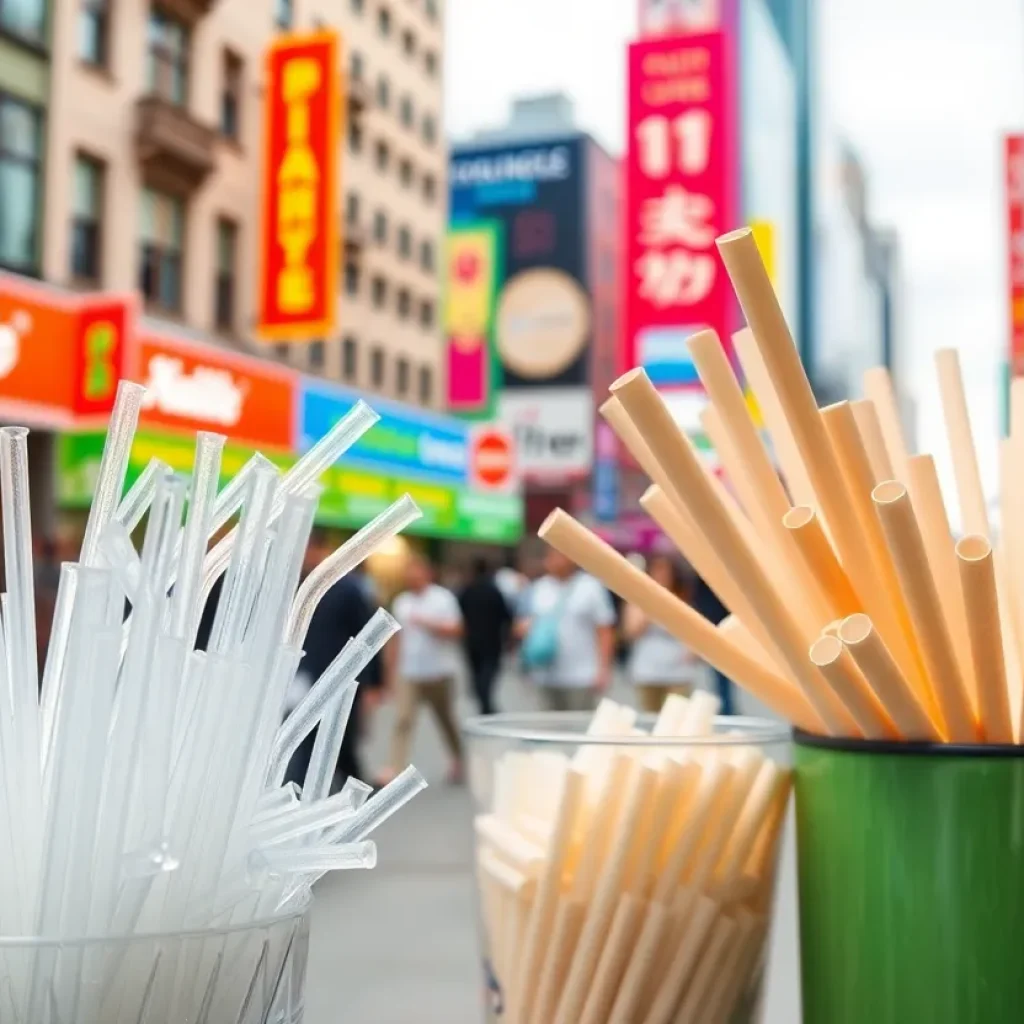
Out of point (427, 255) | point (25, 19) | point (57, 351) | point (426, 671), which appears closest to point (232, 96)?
point (25, 19)

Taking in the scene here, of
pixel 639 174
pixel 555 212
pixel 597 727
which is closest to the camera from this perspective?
pixel 597 727

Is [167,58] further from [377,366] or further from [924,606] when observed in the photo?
[924,606]

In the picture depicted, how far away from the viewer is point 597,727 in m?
0.76

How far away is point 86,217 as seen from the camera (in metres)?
11.5

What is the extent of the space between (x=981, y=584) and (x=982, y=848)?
0.43 feet

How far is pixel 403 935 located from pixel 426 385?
59.5ft

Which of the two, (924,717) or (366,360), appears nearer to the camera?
(924,717)

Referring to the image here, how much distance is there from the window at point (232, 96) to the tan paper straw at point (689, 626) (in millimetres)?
14119

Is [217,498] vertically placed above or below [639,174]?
below

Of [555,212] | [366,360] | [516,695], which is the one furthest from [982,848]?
[555,212]

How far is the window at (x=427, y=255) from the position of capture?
21.3 metres

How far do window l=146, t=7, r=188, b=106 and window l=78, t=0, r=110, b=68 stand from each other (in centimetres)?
64

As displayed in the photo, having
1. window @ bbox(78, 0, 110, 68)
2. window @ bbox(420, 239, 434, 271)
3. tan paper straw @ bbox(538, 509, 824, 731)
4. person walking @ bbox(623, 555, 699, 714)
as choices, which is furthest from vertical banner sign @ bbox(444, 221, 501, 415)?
tan paper straw @ bbox(538, 509, 824, 731)

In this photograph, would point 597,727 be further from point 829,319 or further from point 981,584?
point 829,319
